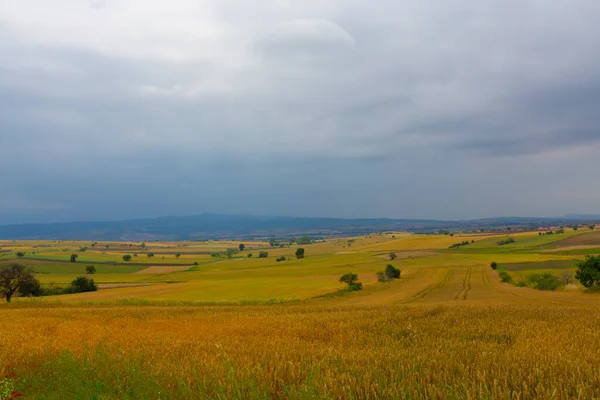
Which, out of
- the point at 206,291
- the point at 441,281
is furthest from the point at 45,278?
the point at 441,281

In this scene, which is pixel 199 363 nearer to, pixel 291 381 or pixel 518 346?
pixel 291 381

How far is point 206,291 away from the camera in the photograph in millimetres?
60906

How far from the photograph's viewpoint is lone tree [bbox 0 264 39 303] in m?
53.2

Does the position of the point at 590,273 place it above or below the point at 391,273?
above

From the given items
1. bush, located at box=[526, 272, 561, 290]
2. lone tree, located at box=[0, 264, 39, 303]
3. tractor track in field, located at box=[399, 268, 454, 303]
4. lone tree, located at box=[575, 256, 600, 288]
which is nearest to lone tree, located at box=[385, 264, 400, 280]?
tractor track in field, located at box=[399, 268, 454, 303]

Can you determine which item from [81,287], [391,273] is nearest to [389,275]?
[391,273]

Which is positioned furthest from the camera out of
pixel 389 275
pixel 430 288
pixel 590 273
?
pixel 389 275

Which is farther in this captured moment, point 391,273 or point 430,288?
point 391,273

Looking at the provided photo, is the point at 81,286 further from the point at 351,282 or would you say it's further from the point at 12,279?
the point at 351,282

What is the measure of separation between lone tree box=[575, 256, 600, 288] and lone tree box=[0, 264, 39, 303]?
83.3 metres

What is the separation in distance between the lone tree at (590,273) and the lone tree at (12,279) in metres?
83.3

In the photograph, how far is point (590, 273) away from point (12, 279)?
8483 centimetres

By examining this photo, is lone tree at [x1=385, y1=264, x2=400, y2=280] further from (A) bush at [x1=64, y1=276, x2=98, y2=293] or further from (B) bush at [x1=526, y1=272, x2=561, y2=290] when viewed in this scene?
(A) bush at [x1=64, y1=276, x2=98, y2=293]

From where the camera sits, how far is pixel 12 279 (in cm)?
5366
